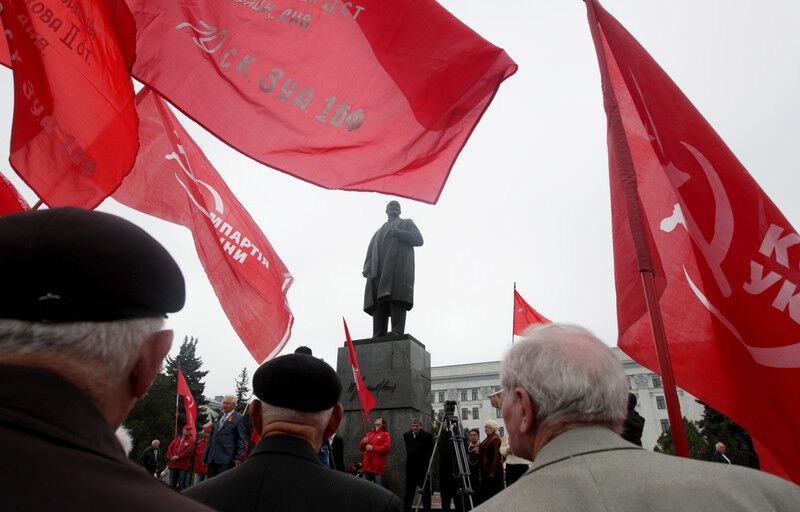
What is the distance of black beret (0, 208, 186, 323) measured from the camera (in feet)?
2.75

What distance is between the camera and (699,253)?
298 centimetres

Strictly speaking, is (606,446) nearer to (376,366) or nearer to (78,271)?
(78,271)

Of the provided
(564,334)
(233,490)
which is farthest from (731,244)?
(233,490)

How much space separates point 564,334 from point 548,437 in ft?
1.02

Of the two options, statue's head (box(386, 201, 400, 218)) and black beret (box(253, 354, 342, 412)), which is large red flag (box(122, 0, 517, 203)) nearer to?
black beret (box(253, 354, 342, 412))

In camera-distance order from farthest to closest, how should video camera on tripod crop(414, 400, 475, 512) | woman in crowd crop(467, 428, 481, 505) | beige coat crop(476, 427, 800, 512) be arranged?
woman in crowd crop(467, 428, 481, 505) < video camera on tripod crop(414, 400, 475, 512) < beige coat crop(476, 427, 800, 512)

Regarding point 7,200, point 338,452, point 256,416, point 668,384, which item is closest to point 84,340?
point 256,416

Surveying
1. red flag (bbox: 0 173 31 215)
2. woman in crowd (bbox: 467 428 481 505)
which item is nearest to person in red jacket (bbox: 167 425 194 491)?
woman in crowd (bbox: 467 428 481 505)

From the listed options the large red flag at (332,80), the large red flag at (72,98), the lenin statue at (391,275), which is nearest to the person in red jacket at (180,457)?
the lenin statue at (391,275)

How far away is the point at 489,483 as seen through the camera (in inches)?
282

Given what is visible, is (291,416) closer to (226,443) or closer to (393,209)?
(226,443)

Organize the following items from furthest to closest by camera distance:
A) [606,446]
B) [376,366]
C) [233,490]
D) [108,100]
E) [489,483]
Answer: [376,366]
[489,483]
[108,100]
[233,490]
[606,446]

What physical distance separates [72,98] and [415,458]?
5803 millimetres

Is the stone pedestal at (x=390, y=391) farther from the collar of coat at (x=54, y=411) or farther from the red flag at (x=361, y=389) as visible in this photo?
the collar of coat at (x=54, y=411)
